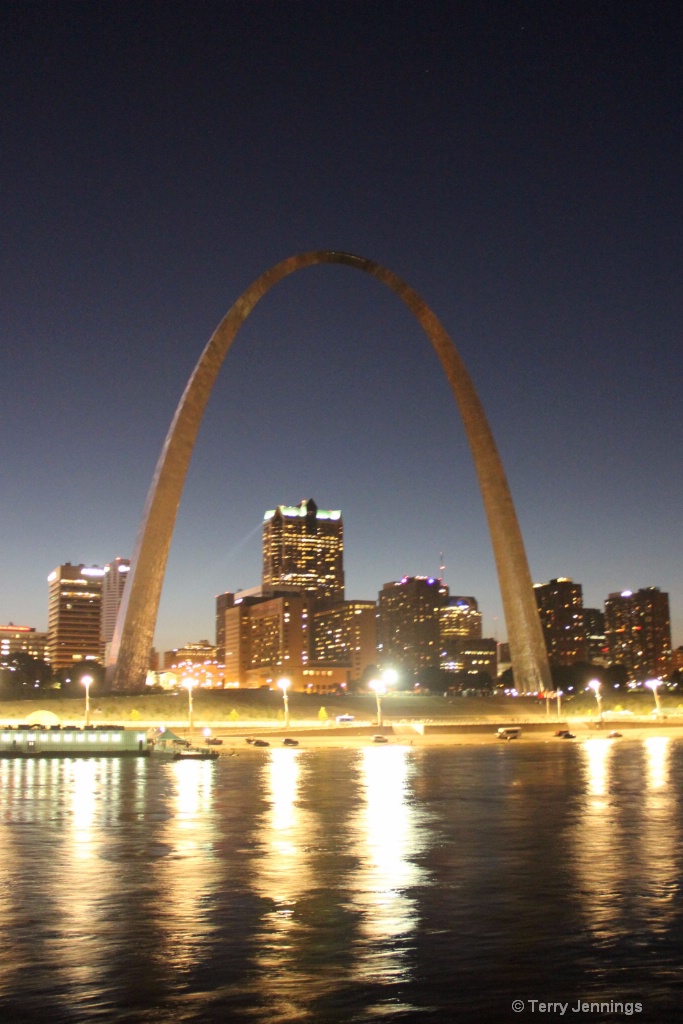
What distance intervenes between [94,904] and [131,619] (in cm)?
4329

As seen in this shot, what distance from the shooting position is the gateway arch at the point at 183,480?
2128 inches

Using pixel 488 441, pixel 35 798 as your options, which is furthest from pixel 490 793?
pixel 488 441

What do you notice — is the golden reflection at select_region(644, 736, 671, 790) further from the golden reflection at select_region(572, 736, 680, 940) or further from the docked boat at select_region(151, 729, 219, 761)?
the docked boat at select_region(151, 729, 219, 761)

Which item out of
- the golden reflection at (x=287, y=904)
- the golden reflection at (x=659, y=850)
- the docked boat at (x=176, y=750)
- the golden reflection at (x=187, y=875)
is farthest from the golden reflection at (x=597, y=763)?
the docked boat at (x=176, y=750)

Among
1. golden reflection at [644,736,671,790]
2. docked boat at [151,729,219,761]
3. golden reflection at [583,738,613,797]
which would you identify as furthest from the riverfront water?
docked boat at [151,729,219,761]

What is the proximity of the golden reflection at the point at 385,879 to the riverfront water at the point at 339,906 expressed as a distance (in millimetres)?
40

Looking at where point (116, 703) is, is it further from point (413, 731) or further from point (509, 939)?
point (509, 939)

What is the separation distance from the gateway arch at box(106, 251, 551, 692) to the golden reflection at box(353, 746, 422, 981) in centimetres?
3142

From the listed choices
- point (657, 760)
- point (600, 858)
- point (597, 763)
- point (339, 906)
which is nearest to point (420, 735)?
point (657, 760)

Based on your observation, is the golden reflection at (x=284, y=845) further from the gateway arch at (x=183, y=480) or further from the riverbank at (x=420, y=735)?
the gateway arch at (x=183, y=480)

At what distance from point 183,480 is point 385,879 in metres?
44.2

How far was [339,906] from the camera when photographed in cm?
1082

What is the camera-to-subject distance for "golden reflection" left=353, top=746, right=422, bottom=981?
8750 millimetres

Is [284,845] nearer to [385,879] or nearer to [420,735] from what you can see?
[385,879]
